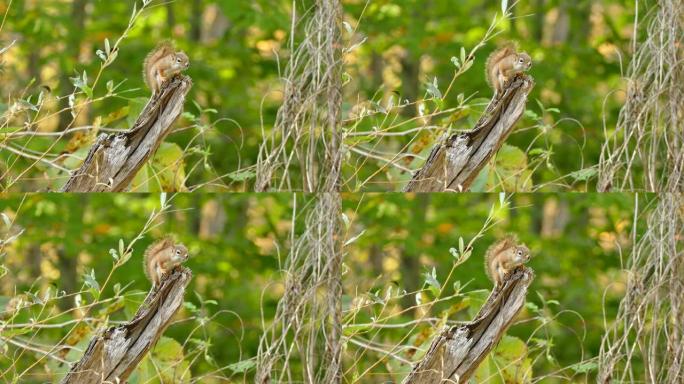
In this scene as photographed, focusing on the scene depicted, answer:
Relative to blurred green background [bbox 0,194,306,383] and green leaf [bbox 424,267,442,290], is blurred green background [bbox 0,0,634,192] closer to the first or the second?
blurred green background [bbox 0,194,306,383]

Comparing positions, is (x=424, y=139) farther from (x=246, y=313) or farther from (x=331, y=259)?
(x=246, y=313)

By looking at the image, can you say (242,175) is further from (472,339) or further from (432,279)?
(472,339)

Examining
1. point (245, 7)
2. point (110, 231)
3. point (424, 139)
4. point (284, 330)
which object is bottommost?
point (284, 330)

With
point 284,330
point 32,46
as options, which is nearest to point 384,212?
point 284,330

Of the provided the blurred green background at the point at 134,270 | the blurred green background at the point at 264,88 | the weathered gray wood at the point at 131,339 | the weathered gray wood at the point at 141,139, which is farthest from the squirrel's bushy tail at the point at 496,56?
the weathered gray wood at the point at 131,339

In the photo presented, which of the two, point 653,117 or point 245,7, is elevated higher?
point 245,7

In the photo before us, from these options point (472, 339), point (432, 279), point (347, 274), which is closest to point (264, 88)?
point (347, 274)
